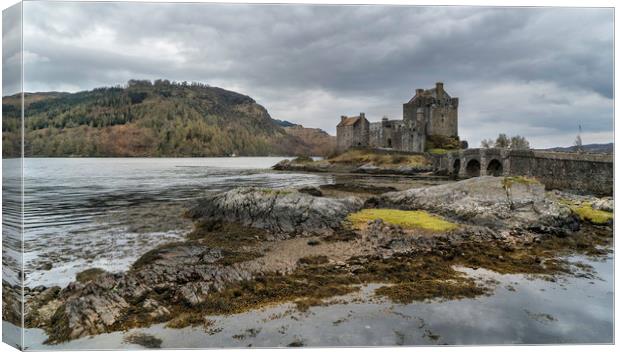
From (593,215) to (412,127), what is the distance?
84.0 feet

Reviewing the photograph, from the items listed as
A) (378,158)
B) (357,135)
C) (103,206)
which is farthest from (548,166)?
(357,135)

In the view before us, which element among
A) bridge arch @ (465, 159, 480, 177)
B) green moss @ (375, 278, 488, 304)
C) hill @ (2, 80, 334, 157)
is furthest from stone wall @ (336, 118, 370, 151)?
green moss @ (375, 278, 488, 304)

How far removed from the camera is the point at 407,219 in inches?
448

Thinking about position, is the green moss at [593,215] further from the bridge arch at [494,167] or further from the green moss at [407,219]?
the bridge arch at [494,167]

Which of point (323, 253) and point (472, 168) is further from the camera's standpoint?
point (472, 168)

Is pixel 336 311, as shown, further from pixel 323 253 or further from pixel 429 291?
pixel 323 253

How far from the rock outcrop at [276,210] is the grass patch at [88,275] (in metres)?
4.77

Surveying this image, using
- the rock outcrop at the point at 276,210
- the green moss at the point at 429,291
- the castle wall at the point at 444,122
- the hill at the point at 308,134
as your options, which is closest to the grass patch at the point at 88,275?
the rock outcrop at the point at 276,210

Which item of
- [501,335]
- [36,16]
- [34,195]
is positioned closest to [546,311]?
[501,335]

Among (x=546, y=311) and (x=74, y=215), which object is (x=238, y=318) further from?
(x=74, y=215)

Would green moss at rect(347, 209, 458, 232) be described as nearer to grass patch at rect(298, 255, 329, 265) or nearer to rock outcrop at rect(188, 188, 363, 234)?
rock outcrop at rect(188, 188, 363, 234)

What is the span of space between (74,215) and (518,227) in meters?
12.9

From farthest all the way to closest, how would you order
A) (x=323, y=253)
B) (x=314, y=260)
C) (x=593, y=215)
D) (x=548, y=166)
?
(x=548, y=166) < (x=593, y=215) < (x=323, y=253) < (x=314, y=260)

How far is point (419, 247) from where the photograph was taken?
8.83 metres
